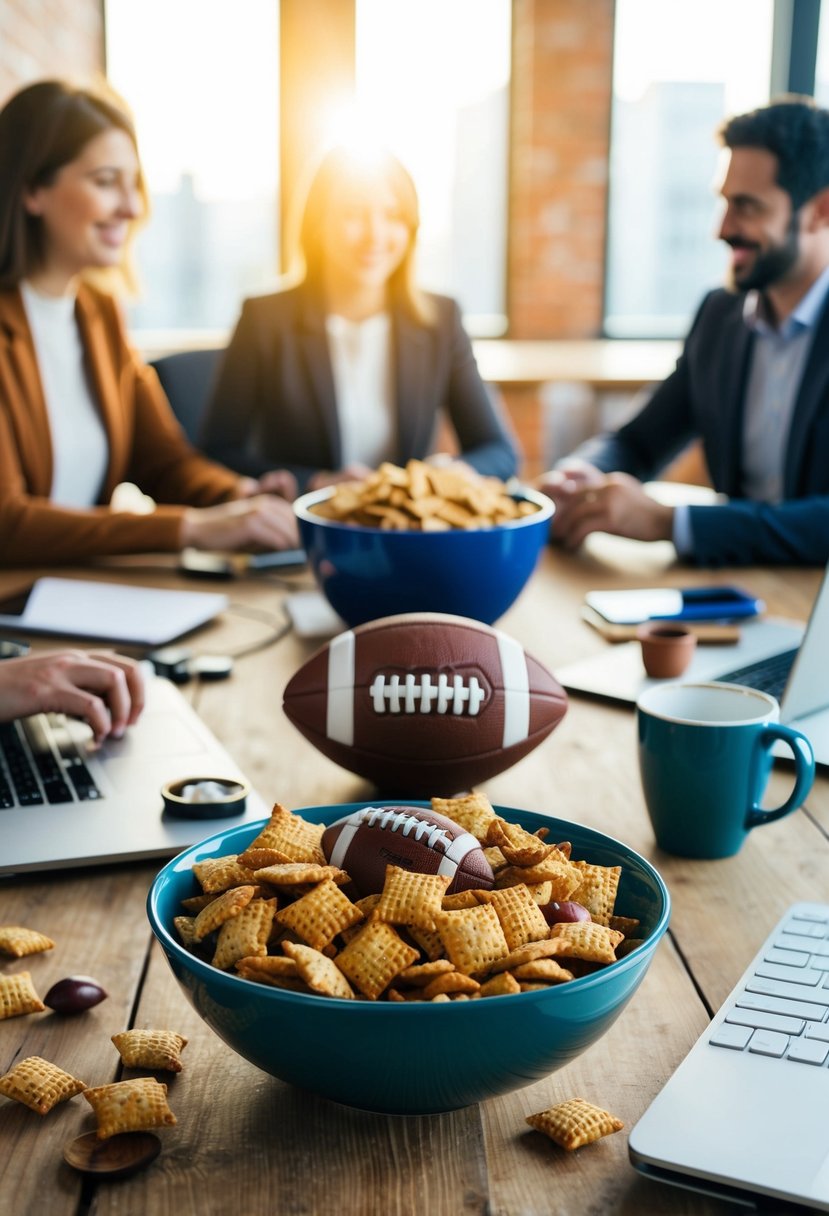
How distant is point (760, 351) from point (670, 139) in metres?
3.59

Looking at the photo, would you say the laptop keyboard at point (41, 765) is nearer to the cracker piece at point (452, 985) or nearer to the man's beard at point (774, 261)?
the cracker piece at point (452, 985)

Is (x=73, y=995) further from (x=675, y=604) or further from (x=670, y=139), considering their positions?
(x=670, y=139)

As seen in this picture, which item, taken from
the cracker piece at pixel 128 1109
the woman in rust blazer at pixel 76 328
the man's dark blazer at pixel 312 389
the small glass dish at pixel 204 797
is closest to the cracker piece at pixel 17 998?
the cracker piece at pixel 128 1109

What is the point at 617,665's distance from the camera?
132 centimetres

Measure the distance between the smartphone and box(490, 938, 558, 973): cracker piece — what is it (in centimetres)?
94

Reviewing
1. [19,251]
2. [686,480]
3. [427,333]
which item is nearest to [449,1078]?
[19,251]

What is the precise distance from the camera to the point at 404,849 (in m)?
0.62

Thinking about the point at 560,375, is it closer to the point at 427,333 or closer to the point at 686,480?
the point at 686,480

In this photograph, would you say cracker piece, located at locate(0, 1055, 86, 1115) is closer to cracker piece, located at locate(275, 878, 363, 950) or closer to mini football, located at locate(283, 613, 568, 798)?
cracker piece, located at locate(275, 878, 363, 950)

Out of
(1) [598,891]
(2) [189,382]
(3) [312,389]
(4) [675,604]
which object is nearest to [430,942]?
(1) [598,891]

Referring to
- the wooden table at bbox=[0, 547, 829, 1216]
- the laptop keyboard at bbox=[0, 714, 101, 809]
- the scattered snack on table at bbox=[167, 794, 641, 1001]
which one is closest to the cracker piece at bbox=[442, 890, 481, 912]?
the scattered snack on table at bbox=[167, 794, 641, 1001]

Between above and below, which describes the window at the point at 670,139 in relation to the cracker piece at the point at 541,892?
above

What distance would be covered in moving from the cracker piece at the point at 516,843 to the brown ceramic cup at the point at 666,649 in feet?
1.93

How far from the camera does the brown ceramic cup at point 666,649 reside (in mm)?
1259
